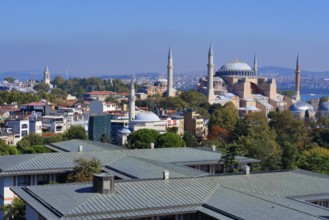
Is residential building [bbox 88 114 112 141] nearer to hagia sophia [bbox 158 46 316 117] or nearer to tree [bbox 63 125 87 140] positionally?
tree [bbox 63 125 87 140]

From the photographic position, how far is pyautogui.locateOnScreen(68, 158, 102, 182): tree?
63.2 ft

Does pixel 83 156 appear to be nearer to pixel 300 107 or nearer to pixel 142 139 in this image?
pixel 142 139

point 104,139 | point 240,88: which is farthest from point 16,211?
point 240,88

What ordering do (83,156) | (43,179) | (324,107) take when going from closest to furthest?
(43,179) < (83,156) < (324,107)


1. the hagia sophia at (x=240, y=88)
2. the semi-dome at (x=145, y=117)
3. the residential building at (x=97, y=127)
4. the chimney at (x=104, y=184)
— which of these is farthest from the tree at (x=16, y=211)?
the hagia sophia at (x=240, y=88)

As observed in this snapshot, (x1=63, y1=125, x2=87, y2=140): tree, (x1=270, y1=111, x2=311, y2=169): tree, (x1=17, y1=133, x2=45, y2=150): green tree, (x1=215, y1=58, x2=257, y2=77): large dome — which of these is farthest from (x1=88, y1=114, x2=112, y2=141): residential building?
(x1=215, y1=58, x2=257, y2=77): large dome

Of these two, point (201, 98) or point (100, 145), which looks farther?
point (201, 98)

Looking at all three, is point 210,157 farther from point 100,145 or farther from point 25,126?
point 25,126

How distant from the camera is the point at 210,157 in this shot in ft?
79.3

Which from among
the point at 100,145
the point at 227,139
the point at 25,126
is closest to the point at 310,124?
A: the point at 227,139

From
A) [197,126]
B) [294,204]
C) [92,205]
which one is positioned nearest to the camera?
[92,205]

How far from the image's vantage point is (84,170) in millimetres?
19516

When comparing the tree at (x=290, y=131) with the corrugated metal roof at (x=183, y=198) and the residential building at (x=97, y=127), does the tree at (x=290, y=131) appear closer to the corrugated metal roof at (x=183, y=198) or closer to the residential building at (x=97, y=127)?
the residential building at (x=97, y=127)

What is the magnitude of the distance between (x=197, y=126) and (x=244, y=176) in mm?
40636
